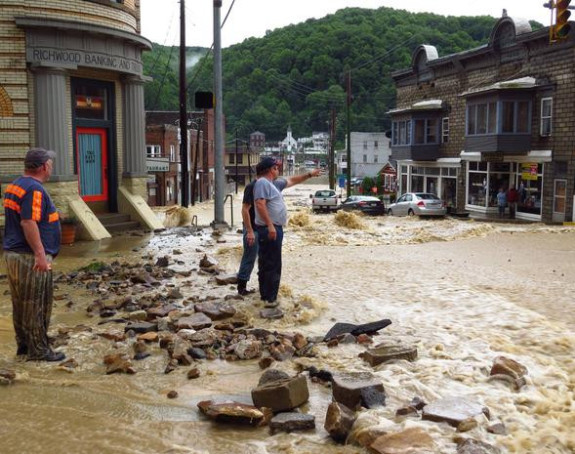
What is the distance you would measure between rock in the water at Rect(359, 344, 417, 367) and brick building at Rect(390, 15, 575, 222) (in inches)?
981

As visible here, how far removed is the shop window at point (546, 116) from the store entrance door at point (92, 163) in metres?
20.6

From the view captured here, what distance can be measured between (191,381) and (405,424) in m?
2.10

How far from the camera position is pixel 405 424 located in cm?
499

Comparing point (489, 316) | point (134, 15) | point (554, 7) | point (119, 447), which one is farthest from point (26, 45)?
point (119, 447)

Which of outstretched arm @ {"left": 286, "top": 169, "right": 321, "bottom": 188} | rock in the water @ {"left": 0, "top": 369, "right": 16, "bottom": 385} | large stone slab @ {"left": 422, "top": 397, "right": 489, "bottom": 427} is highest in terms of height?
A: outstretched arm @ {"left": 286, "top": 169, "right": 321, "bottom": 188}

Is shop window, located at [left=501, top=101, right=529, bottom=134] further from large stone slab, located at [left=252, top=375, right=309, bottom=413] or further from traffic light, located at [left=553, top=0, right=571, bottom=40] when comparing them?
large stone slab, located at [left=252, top=375, right=309, bottom=413]

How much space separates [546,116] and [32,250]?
28.9m

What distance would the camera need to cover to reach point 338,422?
4.86 meters

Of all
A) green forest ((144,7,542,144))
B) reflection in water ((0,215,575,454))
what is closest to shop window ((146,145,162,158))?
green forest ((144,7,542,144))

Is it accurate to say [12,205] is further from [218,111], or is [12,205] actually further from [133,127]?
[218,111]

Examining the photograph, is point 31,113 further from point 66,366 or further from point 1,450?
point 1,450

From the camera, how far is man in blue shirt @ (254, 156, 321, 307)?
8.92 m

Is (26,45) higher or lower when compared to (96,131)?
higher

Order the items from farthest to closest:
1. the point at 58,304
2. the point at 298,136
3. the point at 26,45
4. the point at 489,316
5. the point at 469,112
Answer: the point at 298,136 < the point at 469,112 < the point at 26,45 < the point at 58,304 < the point at 489,316
